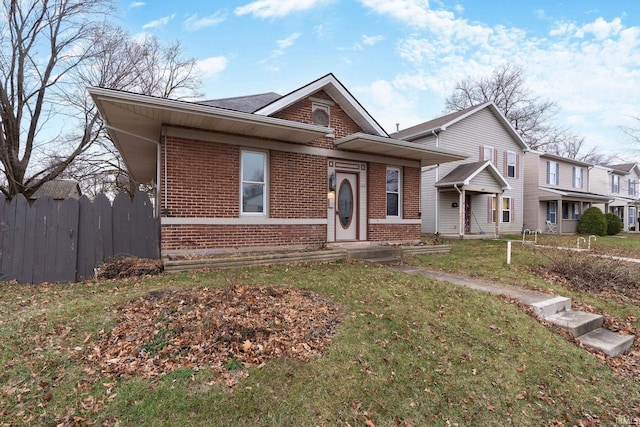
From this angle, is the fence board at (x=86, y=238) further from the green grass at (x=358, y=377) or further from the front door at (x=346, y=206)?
the front door at (x=346, y=206)

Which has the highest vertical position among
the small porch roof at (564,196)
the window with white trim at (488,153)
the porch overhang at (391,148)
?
the window with white trim at (488,153)

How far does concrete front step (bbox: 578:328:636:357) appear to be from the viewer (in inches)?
172

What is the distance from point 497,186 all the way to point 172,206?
17.2 m

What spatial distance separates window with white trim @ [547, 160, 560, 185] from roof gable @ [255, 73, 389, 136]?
1966cm

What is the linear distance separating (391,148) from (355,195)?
1805 mm


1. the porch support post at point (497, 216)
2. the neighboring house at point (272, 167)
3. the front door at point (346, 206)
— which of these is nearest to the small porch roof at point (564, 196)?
the porch support post at point (497, 216)

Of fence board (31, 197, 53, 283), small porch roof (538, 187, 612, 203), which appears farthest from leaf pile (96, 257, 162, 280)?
small porch roof (538, 187, 612, 203)

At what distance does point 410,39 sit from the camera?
13.4 metres

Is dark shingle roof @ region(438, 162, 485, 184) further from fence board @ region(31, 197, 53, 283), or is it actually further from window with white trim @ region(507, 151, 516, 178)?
fence board @ region(31, 197, 53, 283)

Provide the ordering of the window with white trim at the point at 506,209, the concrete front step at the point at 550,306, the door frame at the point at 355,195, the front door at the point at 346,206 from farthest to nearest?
the window with white trim at the point at 506,209 < the front door at the point at 346,206 < the door frame at the point at 355,195 < the concrete front step at the point at 550,306

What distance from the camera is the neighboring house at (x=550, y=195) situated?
22.3 m

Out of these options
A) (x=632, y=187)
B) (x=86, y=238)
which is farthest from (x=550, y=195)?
(x=86, y=238)

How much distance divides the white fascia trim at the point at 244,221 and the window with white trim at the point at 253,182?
Result: 226 mm

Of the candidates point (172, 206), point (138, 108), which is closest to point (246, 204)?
point (172, 206)
